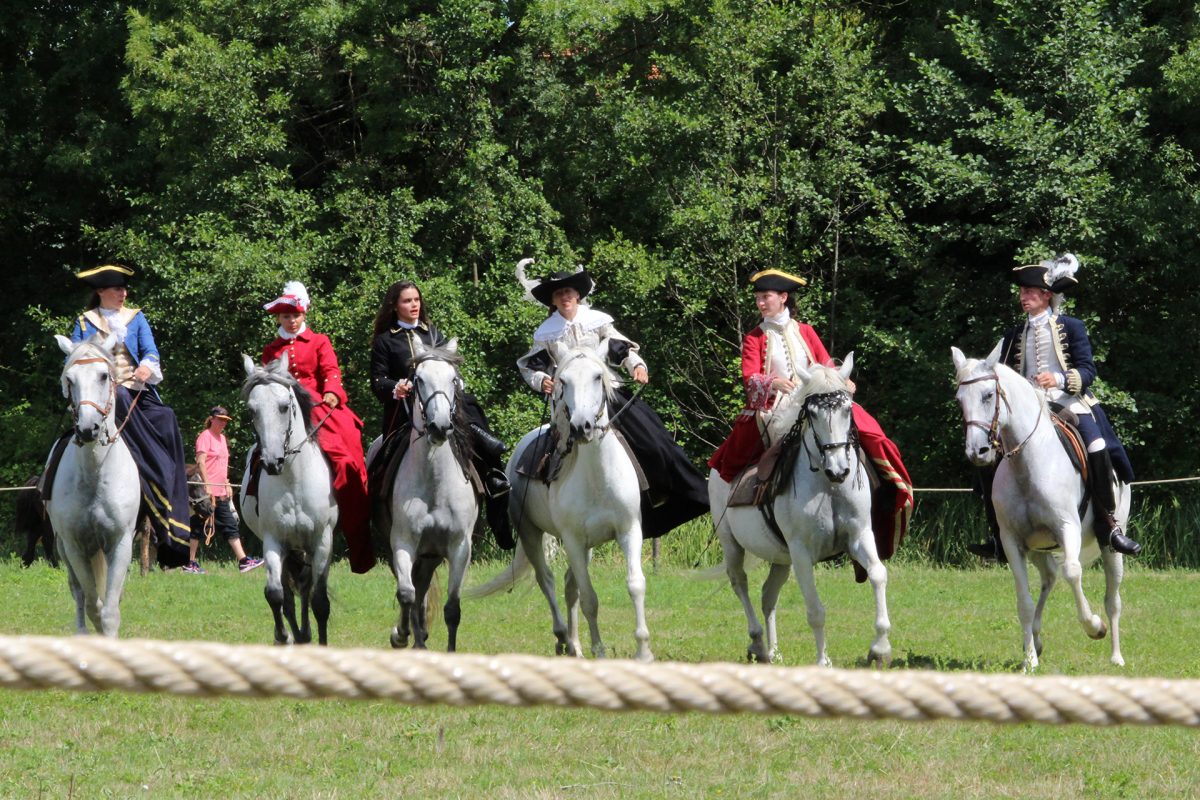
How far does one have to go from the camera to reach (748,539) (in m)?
10.8

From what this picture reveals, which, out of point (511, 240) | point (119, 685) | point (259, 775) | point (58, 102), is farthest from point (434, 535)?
point (58, 102)

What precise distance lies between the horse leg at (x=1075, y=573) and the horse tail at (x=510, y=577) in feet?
13.2

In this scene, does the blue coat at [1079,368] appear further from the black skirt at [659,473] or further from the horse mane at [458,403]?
the horse mane at [458,403]

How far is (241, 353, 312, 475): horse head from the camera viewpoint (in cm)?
984

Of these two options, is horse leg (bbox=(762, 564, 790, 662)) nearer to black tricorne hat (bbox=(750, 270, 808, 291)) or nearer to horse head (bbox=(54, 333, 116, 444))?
black tricorne hat (bbox=(750, 270, 808, 291))

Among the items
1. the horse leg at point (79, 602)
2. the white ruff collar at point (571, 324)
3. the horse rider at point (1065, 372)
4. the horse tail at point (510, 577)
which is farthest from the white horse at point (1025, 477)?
the horse leg at point (79, 602)

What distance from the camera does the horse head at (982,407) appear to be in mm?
9695

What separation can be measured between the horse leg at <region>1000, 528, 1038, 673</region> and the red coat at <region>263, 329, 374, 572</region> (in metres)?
4.65

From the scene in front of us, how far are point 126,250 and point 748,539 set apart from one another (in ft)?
53.3

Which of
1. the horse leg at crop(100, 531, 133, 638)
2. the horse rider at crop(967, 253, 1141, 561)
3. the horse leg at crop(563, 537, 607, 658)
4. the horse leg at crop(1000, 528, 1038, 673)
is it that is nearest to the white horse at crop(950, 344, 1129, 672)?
the horse leg at crop(1000, 528, 1038, 673)

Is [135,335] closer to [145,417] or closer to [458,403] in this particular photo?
[145,417]

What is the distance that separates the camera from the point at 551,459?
34.0 ft

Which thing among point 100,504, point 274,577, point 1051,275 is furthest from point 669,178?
point 100,504

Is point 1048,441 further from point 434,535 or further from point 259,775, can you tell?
point 259,775
